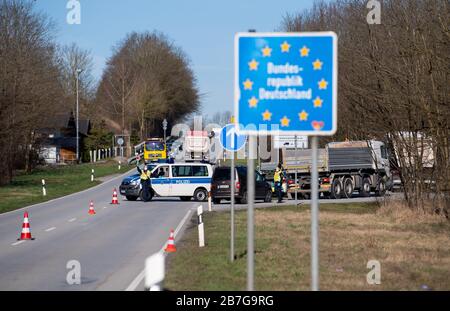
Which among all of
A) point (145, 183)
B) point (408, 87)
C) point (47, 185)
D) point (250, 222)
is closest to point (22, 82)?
point (47, 185)

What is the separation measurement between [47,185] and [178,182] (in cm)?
1519

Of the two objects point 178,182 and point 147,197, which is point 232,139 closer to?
point 147,197

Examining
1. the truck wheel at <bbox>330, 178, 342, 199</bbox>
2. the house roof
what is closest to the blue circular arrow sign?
the truck wheel at <bbox>330, 178, 342, 199</bbox>

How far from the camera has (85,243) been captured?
19328mm

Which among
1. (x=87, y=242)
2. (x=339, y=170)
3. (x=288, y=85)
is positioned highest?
(x=288, y=85)

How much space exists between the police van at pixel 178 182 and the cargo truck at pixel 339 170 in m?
5.08

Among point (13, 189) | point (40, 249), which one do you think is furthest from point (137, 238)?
point (13, 189)

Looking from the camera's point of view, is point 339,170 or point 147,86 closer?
point 339,170

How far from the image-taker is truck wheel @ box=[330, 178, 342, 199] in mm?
41875

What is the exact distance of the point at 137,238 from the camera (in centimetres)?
2069

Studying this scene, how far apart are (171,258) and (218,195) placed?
20.5 metres

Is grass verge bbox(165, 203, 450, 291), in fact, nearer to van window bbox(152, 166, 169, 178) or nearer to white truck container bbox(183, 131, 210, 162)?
van window bbox(152, 166, 169, 178)

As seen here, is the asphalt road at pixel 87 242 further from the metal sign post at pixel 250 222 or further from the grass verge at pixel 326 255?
the metal sign post at pixel 250 222
